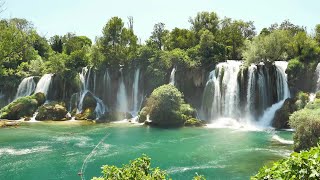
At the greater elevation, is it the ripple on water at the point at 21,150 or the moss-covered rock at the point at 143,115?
the moss-covered rock at the point at 143,115

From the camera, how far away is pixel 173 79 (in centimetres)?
5228

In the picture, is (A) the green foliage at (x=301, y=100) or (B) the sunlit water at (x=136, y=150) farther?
(A) the green foliage at (x=301, y=100)

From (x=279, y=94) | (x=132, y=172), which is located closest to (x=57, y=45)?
(x=279, y=94)

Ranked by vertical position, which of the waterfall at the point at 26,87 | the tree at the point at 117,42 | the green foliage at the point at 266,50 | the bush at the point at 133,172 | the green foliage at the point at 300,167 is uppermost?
the tree at the point at 117,42

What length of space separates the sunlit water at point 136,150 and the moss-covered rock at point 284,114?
2925 millimetres

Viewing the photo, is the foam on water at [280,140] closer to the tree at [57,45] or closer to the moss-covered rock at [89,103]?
the moss-covered rock at [89,103]

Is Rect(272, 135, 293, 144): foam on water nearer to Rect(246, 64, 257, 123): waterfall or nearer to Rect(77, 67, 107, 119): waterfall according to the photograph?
Rect(246, 64, 257, 123): waterfall

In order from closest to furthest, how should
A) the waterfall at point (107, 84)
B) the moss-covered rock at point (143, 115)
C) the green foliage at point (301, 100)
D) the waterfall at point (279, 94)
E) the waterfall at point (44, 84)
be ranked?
the green foliage at point (301, 100) < the waterfall at point (279, 94) < the moss-covered rock at point (143, 115) < the waterfall at point (107, 84) < the waterfall at point (44, 84)

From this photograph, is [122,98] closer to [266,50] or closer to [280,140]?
[266,50]

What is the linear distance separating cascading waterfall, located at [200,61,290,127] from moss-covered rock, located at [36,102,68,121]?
20.0m

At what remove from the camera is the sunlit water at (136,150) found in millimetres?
24759

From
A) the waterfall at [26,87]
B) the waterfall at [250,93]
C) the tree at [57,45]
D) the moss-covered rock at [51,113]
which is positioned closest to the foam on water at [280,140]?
the waterfall at [250,93]

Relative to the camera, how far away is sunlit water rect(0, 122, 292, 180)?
2476 cm

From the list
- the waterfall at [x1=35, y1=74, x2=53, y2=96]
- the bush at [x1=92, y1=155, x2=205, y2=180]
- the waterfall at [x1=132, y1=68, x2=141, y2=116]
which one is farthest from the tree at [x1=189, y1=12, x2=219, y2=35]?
the bush at [x1=92, y1=155, x2=205, y2=180]
